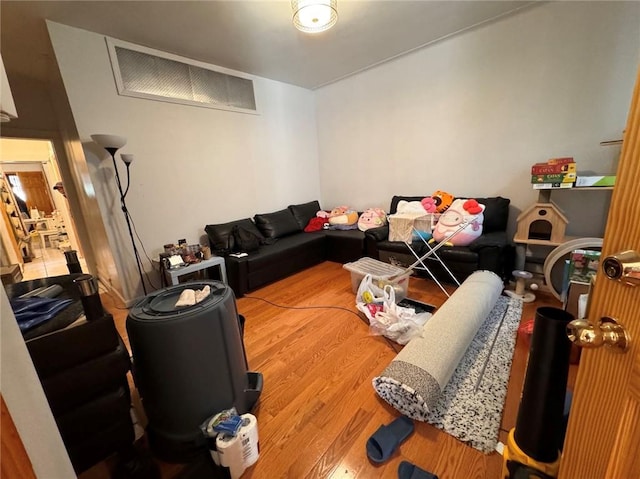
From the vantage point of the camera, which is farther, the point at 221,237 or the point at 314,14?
the point at 221,237

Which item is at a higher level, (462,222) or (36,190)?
(36,190)

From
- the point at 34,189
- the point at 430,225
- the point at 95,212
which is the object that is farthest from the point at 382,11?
the point at 34,189

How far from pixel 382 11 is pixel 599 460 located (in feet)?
10.3

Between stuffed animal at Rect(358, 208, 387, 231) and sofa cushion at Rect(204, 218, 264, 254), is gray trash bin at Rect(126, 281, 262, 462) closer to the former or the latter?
sofa cushion at Rect(204, 218, 264, 254)

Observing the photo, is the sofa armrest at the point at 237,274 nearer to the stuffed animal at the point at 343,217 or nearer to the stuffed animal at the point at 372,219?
the stuffed animal at the point at 343,217

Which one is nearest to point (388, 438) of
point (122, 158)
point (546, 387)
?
point (546, 387)

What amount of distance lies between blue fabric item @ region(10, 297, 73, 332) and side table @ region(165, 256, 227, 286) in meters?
1.41

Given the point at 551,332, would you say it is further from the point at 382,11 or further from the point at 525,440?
the point at 382,11

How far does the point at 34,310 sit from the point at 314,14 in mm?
2521

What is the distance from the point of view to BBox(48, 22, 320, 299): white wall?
2.44 metres

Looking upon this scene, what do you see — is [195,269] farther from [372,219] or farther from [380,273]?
[372,219]

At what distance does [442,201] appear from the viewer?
3.06 m

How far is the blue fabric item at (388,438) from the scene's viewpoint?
1.20 metres

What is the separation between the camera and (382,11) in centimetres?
238
